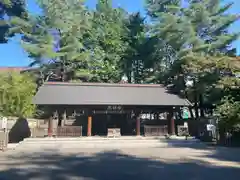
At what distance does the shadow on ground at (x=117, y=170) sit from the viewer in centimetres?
898

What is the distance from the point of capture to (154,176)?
9.17 meters

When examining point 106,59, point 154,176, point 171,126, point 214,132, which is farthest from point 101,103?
point 154,176

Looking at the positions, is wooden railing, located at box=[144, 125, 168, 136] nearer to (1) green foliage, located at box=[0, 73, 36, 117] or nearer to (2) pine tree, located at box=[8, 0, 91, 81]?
(1) green foliage, located at box=[0, 73, 36, 117]

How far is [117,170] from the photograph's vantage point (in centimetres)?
1020

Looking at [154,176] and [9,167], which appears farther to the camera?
[9,167]

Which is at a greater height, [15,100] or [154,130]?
[15,100]

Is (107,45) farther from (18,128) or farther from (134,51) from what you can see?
(18,128)

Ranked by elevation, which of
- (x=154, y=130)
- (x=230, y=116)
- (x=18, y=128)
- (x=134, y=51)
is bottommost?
(x=154, y=130)

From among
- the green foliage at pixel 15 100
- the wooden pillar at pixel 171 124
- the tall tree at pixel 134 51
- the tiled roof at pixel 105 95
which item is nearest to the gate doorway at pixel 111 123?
the tiled roof at pixel 105 95

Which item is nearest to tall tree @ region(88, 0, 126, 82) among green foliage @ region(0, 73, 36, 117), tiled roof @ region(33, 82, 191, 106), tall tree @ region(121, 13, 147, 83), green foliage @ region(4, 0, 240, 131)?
green foliage @ region(4, 0, 240, 131)

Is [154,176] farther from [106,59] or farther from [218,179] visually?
[106,59]

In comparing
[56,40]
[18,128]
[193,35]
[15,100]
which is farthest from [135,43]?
[18,128]

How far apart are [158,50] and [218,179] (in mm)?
24645

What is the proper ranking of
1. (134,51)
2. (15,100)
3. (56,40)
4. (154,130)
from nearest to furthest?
(154,130), (15,100), (56,40), (134,51)
